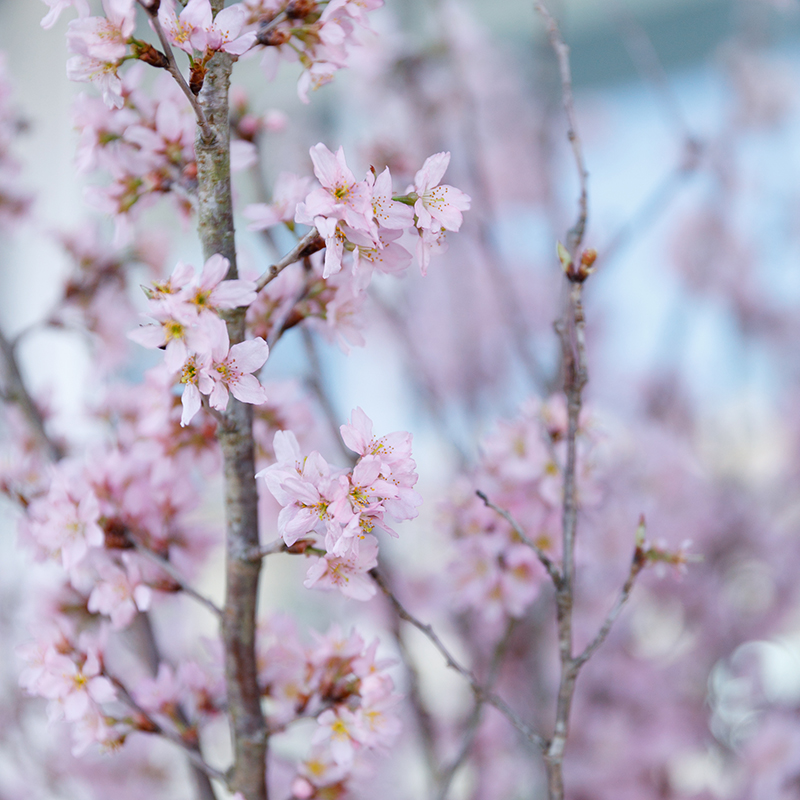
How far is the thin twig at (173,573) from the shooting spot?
1.28 ft

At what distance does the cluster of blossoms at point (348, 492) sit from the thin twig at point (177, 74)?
0.43ft

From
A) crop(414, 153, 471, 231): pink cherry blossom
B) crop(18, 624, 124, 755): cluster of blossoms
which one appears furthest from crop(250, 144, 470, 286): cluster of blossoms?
crop(18, 624, 124, 755): cluster of blossoms

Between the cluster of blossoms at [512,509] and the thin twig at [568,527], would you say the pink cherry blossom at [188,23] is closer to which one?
the thin twig at [568,527]

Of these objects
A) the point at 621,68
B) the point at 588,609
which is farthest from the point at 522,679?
the point at 621,68

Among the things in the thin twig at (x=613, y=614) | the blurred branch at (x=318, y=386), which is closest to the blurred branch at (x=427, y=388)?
the blurred branch at (x=318, y=386)

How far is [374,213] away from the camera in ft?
1.02

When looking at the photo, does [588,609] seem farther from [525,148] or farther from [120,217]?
[525,148]

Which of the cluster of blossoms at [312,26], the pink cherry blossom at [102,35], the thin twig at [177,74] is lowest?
the thin twig at [177,74]

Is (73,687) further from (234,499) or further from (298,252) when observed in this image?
(298,252)

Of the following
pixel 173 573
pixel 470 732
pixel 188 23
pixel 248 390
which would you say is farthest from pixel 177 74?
pixel 470 732

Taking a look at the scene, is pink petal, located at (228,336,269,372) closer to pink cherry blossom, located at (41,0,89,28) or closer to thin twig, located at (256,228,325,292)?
thin twig, located at (256,228,325,292)

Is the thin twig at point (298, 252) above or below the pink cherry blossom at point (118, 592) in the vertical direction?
above

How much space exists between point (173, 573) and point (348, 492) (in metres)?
0.17

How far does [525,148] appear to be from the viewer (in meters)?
1.41
